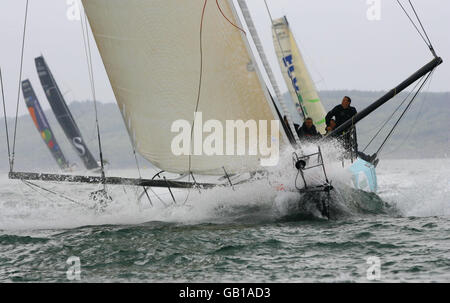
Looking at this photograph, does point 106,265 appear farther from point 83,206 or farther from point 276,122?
point 83,206

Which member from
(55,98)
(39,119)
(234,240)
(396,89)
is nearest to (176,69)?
(234,240)

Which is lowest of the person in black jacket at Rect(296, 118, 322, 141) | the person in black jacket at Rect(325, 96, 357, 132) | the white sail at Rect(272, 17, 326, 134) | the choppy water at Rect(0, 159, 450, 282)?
the choppy water at Rect(0, 159, 450, 282)

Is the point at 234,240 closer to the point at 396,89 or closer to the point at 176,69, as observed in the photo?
the point at 176,69

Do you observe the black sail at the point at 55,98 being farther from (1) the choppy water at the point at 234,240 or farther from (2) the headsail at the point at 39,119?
(1) the choppy water at the point at 234,240

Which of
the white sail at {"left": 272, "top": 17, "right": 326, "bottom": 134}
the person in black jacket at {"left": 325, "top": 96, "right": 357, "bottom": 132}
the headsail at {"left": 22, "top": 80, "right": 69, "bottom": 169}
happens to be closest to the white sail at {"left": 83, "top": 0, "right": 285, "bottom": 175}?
the person in black jacket at {"left": 325, "top": 96, "right": 357, "bottom": 132}

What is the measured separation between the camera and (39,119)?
1372 inches

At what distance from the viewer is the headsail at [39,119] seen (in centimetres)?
3419

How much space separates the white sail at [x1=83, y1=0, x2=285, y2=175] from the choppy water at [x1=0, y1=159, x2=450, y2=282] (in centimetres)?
76

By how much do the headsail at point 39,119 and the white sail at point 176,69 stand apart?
2606 centimetres

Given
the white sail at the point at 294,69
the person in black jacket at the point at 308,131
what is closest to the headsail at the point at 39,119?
the white sail at the point at 294,69

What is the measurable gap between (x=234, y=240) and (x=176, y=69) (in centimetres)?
279

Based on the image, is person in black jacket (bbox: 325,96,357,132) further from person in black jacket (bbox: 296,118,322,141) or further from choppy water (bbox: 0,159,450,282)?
choppy water (bbox: 0,159,450,282)

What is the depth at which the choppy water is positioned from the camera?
18.9 feet

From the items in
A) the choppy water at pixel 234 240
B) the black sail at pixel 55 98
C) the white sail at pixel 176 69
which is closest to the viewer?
the choppy water at pixel 234 240
